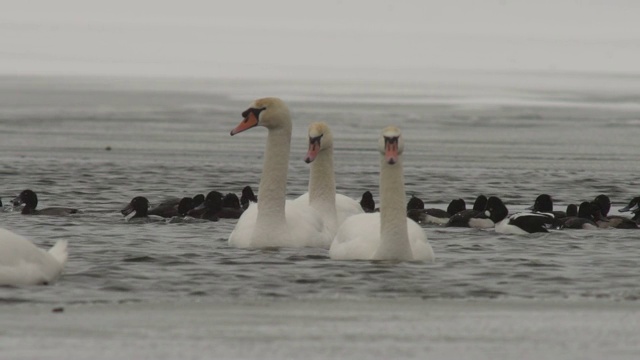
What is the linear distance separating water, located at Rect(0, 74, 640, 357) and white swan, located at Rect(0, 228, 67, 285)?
0.42ft

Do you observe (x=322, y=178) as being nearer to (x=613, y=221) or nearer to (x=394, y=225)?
(x=394, y=225)

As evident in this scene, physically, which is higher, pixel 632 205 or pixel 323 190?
pixel 323 190

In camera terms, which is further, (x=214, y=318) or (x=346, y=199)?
(x=346, y=199)

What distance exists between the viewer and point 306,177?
2253 centimetres

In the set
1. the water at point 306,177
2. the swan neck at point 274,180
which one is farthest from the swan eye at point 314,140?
the water at point 306,177

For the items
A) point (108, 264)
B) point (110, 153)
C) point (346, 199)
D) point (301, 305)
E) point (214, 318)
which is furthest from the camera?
point (110, 153)

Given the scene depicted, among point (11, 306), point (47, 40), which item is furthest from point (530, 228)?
point (47, 40)

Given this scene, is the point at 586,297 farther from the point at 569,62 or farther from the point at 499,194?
the point at 569,62

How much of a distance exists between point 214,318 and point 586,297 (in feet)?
9.12

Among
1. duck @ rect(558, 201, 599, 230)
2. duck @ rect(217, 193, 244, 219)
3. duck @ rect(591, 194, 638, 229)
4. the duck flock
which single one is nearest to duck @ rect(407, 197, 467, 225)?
the duck flock

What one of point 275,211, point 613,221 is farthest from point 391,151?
point 613,221

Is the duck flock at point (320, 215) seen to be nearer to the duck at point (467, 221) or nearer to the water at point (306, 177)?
the duck at point (467, 221)

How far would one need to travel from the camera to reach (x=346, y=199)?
16.5 m

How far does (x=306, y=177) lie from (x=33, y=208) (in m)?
6.29
